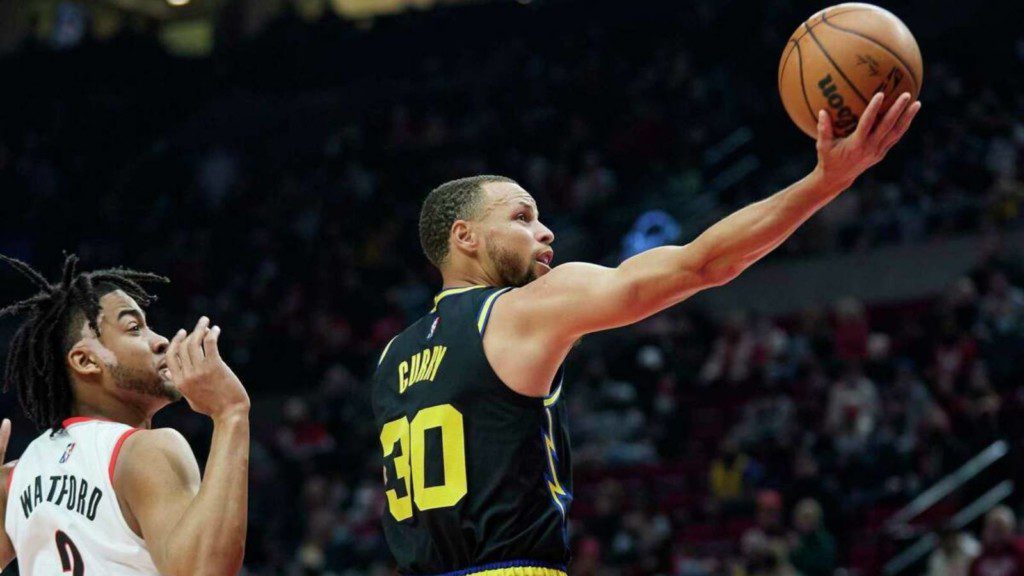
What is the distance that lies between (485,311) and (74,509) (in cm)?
130

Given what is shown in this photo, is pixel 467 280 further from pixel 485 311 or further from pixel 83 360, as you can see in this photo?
pixel 83 360

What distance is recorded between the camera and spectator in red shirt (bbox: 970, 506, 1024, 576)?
9.59m

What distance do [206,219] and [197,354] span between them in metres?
17.7

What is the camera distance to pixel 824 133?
353cm

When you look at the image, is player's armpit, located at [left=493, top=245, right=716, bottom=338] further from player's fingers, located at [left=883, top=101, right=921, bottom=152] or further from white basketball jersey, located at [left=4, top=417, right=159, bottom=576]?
white basketball jersey, located at [left=4, top=417, right=159, bottom=576]

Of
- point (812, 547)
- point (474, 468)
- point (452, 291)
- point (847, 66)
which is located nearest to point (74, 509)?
point (474, 468)

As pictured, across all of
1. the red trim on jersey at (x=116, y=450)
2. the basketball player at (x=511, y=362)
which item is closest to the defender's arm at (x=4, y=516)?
the red trim on jersey at (x=116, y=450)

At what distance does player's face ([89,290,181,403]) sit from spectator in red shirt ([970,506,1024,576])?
289 inches

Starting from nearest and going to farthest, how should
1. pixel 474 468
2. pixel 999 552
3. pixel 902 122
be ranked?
pixel 902 122, pixel 474 468, pixel 999 552

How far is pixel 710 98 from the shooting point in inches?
717

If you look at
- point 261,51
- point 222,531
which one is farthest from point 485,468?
point 261,51

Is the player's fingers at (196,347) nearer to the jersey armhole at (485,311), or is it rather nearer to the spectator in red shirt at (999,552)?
the jersey armhole at (485,311)

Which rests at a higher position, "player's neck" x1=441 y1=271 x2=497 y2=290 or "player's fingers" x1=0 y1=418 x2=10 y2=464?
"player's fingers" x1=0 y1=418 x2=10 y2=464

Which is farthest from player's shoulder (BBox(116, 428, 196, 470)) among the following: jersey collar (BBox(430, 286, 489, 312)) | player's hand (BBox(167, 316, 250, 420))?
jersey collar (BBox(430, 286, 489, 312))
